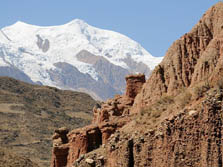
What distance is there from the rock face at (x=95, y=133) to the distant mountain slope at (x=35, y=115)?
60.0m

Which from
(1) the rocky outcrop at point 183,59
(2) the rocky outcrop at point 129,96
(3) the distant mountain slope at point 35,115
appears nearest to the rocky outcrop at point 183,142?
(1) the rocky outcrop at point 183,59

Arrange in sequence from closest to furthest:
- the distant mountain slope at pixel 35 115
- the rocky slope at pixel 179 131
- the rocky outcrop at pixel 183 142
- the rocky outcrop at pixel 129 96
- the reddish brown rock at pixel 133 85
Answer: the rocky outcrop at pixel 183 142 < the rocky slope at pixel 179 131 < the rocky outcrop at pixel 129 96 < the reddish brown rock at pixel 133 85 < the distant mountain slope at pixel 35 115

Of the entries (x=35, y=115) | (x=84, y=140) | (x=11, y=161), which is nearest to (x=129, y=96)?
(x=84, y=140)

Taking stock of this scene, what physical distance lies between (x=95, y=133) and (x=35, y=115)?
414 ft

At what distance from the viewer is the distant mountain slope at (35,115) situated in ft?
432

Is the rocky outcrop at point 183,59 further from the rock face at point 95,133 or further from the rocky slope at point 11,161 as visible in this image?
the rocky slope at point 11,161

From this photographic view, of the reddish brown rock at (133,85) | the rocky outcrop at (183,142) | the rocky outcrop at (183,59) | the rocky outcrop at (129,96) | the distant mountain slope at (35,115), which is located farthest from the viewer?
the distant mountain slope at (35,115)

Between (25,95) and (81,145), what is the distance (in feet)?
483

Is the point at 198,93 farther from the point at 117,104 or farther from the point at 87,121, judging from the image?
the point at 87,121

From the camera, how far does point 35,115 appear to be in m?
164

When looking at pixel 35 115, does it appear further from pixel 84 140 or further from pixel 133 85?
pixel 84 140

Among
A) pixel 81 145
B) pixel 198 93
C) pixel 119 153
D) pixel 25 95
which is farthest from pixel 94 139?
pixel 25 95

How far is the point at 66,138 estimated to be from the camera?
45094mm

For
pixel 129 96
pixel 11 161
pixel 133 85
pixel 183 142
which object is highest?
pixel 133 85
